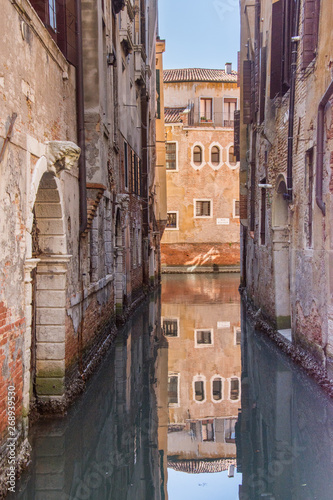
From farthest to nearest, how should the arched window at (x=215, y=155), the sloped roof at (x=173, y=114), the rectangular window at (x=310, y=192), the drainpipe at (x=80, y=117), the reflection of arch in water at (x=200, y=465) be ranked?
the sloped roof at (x=173, y=114) < the arched window at (x=215, y=155) < the rectangular window at (x=310, y=192) < the drainpipe at (x=80, y=117) < the reflection of arch in water at (x=200, y=465)

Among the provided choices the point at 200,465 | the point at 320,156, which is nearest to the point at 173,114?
the point at 320,156

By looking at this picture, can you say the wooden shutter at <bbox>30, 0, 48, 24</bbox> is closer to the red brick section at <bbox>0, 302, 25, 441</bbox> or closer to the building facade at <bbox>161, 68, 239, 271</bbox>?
the red brick section at <bbox>0, 302, 25, 441</bbox>

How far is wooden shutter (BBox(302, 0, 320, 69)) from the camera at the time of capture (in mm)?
7621

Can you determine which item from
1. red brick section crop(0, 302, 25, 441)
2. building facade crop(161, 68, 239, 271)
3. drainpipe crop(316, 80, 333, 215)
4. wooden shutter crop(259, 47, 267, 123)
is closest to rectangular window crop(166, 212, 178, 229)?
building facade crop(161, 68, 239, 271)

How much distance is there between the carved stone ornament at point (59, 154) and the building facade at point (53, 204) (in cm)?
1

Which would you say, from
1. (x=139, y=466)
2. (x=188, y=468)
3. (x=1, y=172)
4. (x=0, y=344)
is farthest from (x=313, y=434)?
(x=1, y=172)

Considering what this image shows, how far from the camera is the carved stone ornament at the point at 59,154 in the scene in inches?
221

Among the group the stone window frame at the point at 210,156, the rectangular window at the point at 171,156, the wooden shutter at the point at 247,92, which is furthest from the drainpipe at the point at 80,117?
the stone window frame at the point at 210,156

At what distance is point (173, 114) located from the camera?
1321 inches

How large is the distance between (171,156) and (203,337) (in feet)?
70.9

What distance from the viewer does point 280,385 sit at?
738 cm

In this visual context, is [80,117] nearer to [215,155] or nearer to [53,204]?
[53,204]

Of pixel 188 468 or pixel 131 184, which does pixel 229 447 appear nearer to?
pixel 188 468
